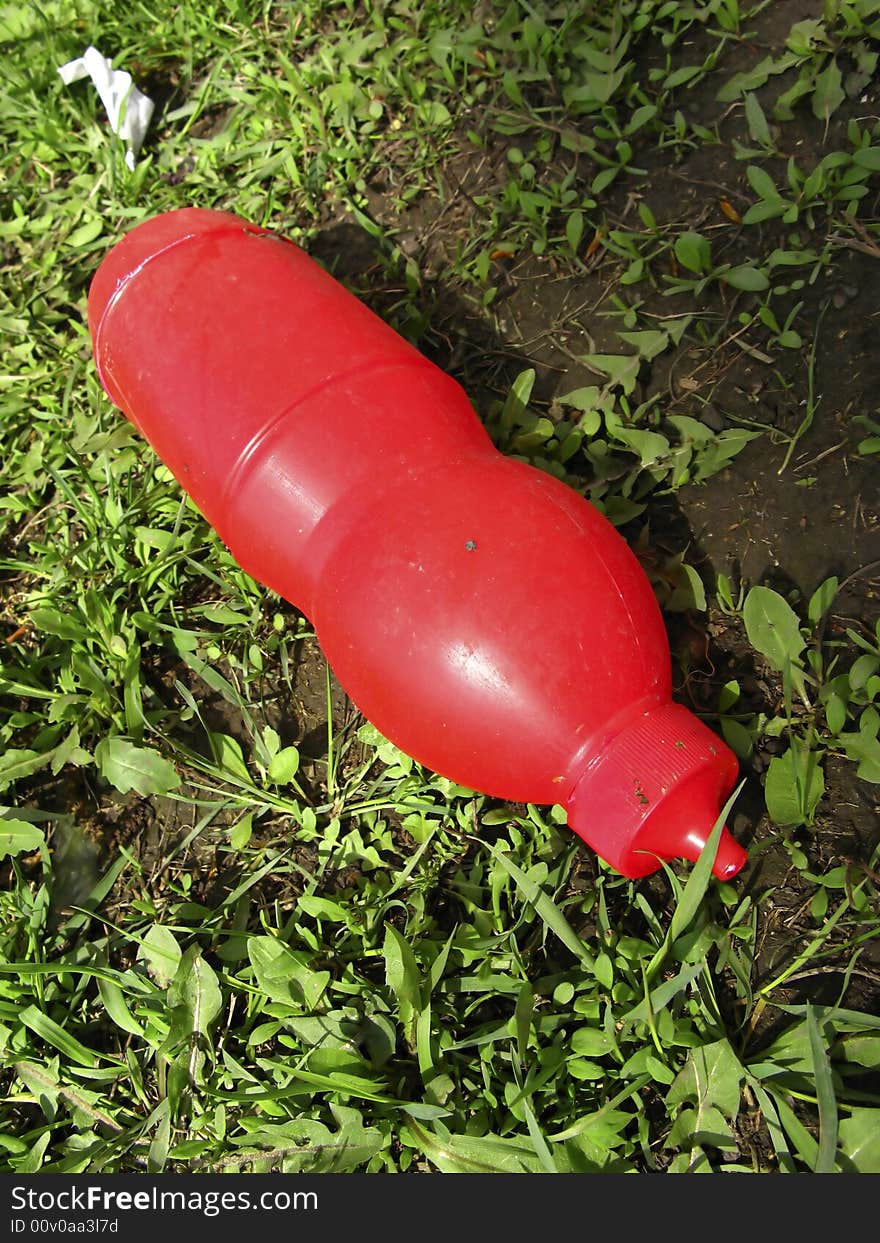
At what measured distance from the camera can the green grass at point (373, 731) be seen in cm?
149

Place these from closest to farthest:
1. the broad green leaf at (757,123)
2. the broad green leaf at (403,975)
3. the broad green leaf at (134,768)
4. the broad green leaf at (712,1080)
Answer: the broad green leaf at (712,1080), the broad green leaf at (403,975), the broad green leaf at (134,768), the broad green leaf at (757,123)

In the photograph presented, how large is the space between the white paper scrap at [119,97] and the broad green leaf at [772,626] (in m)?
1.94

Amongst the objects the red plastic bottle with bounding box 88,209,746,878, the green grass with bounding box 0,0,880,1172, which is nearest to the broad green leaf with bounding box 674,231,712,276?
the green grass with bounding box 0,0,880,1172

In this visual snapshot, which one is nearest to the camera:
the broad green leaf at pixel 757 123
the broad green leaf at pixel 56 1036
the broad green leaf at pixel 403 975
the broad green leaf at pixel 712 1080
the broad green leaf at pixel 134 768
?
the broad green leaf at pixel 712 1080

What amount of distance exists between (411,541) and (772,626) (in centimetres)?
69

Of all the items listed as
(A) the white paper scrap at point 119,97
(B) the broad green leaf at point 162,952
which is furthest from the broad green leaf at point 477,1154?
(A) the white paper scrap at point 119,97

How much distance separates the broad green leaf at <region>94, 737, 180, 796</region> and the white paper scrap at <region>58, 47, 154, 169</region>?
5.15ft

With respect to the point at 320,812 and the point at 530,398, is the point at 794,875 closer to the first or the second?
the point at 320,812

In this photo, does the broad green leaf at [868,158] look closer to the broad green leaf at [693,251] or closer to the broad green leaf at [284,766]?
the broad green leaf at [693,251]

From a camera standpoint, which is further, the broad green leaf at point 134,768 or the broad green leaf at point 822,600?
the broad green leaf at point 134,768

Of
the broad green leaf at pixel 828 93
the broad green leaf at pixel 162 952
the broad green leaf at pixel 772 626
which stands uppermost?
the broad green leaf at pixel 828 93

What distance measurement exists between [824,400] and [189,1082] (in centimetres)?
167

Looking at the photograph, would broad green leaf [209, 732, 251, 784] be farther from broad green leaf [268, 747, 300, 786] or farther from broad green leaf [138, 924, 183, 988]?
broad green leaf [138, 924, 183, 988]

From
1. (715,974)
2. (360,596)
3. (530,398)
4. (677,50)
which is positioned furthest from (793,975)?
(677,50)
